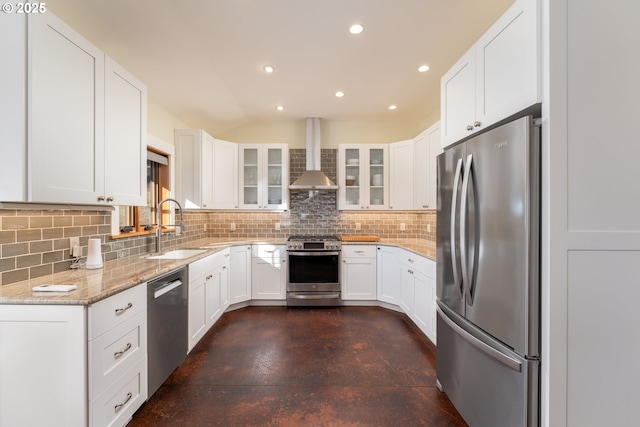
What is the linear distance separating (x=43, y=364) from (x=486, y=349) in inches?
85.3

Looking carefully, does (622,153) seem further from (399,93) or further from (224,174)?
(224,174)

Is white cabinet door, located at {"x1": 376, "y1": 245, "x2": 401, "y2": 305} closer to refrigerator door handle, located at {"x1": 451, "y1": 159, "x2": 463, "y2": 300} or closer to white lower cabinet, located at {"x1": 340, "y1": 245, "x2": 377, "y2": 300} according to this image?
white lower cabinet, located at {"x1": 340, "y1": 245, "x2": 377, "y2": 300}

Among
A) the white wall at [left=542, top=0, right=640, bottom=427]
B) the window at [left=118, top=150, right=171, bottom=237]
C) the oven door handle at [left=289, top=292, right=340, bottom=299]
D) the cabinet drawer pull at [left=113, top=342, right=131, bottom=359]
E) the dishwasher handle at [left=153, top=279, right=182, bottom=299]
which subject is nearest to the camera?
the white wall at [left=542, top=0, right=640, bottom=427]

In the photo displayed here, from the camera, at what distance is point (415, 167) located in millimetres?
3518

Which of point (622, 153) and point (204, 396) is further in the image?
point (204, 396)

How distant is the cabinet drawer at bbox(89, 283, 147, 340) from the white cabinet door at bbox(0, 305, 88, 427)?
43 mm

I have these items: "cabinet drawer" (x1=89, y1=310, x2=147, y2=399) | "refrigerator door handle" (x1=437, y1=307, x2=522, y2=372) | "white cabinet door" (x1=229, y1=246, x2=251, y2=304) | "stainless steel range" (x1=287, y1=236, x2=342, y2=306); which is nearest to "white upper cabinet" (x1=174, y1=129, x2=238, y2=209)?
"white cabinet door" (x1=229, y1=246, x2=251, y2=304)

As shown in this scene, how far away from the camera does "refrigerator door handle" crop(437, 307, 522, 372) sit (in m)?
1.16

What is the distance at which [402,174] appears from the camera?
374 centimetres

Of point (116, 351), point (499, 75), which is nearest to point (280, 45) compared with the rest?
point (499, 75)

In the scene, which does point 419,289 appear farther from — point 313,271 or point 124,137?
point 124,137

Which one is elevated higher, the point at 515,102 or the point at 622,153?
the point at 515,102

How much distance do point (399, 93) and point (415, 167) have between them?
3.21ft

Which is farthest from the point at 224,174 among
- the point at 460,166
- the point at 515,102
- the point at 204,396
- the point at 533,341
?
the point at 533,341
